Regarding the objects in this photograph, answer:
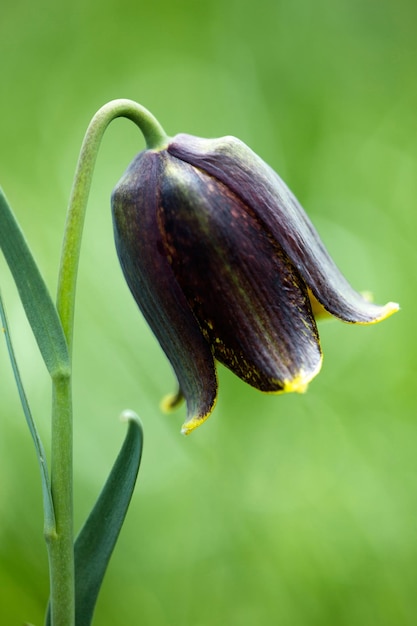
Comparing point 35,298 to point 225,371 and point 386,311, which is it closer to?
point 386,311

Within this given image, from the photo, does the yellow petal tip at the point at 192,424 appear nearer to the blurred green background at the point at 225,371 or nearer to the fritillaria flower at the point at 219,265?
the fritillaria flower at the point at 219,265

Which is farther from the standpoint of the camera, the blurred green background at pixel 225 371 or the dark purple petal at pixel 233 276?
the blurred green background at pixel 225 371

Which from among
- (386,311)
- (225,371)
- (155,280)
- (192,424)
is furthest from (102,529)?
(225,371)

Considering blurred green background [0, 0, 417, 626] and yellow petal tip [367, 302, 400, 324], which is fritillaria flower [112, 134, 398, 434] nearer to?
yellow petal tip [367, 302, 400, 324]

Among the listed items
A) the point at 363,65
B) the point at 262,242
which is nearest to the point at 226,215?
the point at 262,242

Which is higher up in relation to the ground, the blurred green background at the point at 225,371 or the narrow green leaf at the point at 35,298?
the narrow green leaf at the point at 35,298

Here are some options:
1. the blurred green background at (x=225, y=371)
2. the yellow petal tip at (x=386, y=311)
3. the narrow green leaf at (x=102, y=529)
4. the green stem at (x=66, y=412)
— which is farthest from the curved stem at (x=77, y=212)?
the blurred green background at (x=225, y=371)
